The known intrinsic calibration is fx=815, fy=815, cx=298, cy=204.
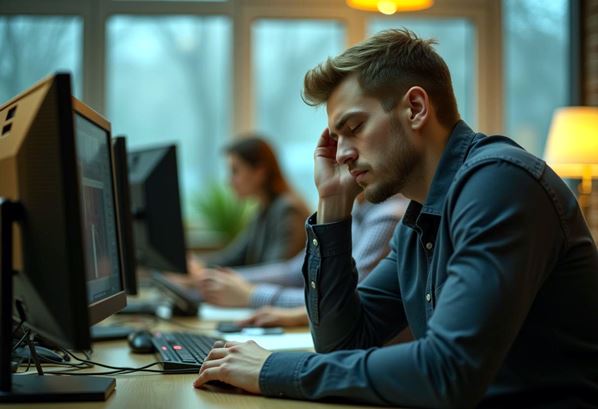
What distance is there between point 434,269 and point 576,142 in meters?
2.41

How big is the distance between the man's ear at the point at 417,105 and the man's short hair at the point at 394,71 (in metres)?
0.02

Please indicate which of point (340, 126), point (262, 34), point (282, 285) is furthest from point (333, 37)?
point (340, 126)

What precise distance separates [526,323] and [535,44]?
13.5 feet

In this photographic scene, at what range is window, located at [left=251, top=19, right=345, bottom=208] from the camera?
16.9ft

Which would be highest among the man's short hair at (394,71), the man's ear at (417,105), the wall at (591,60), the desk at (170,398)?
the wall at (591,60)

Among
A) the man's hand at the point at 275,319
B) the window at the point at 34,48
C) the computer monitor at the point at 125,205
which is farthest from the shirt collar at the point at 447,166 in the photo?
the window at the point at 34,48

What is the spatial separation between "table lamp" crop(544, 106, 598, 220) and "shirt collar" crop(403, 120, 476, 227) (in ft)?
7.53

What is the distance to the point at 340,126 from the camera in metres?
1.42

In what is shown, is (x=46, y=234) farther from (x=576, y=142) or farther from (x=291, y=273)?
(x=576, y=142)

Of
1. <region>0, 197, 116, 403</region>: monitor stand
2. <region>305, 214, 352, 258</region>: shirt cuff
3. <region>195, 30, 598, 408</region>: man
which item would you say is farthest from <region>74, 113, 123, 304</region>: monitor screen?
<region>305, 214, 352, 258</region>: shirt cuff

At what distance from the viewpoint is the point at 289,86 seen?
5.18m

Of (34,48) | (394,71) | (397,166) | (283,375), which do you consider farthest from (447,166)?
(34,48)

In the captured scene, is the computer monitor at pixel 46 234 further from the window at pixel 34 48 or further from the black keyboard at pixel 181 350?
the window at pixel 34 48

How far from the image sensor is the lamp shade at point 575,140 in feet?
11.4
